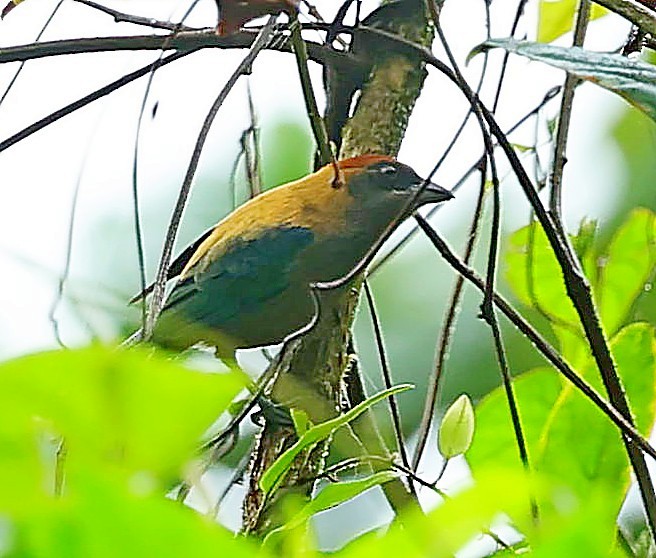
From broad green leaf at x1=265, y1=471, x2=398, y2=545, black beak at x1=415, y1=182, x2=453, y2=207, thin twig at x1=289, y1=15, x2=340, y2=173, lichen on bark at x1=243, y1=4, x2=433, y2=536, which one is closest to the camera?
broad green leaf at x1=265, y1=471, x2=398, y2=545

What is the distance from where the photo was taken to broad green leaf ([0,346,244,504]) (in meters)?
0.16

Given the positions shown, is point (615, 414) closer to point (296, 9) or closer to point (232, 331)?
point (296, 9)

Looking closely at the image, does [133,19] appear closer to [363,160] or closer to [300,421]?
[363,160]

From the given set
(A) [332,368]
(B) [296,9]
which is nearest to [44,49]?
(B) [296,9]

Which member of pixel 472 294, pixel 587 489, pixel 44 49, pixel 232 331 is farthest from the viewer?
pixel 472 294

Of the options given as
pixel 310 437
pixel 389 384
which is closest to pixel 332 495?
pixel 310 437

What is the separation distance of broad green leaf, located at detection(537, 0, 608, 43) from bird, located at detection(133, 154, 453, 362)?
0.21 meters

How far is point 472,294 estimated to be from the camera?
2.07 m

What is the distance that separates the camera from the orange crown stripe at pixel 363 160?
39.4 inches

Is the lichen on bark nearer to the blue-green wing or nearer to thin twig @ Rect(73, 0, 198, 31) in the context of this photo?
thin twig @ Rect(73, 0, 198, 31)

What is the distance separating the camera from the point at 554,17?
3.44 ft

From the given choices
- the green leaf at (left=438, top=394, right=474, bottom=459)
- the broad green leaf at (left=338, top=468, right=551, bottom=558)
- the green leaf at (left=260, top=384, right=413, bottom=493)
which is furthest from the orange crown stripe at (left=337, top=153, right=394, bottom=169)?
the broad green leaf at (left=338, top=468, right=551, bottom=558)

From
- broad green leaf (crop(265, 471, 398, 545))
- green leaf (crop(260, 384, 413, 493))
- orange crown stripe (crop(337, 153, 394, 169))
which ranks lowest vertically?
broad green leaf (crop(265, 471, 398, 545))

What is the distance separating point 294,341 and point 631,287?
280 mm
